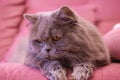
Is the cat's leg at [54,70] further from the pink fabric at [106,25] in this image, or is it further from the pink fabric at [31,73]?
the pink fabric at [106,25]

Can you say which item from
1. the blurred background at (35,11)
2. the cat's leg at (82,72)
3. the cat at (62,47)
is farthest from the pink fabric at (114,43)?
the blurred background at (35,11)

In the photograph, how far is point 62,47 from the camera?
43.7 inches

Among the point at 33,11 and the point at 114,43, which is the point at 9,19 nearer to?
the point at 33,11

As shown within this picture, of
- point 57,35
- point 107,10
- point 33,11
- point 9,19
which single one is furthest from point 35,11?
A: point 57,35

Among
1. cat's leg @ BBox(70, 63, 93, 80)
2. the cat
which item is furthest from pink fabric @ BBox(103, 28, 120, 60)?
cat's leg @ BBox(70, 63, 93, 80)

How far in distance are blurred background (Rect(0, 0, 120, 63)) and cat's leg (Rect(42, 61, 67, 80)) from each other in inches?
31.6

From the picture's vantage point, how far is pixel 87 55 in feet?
3.80

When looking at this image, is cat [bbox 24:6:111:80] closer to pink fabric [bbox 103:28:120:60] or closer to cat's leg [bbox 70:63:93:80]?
cat's leg [bbox 70:63:93:80]

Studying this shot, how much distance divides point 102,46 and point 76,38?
0.57ft

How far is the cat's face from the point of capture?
111 centimetres

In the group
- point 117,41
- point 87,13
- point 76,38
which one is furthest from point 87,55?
point 87,13

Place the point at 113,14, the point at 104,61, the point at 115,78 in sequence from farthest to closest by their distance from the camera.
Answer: the point at 113,14
the point at 104,61
the point at 115,78

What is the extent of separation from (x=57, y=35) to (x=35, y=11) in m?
1.09

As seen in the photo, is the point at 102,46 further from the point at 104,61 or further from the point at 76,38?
the point at 76,38
